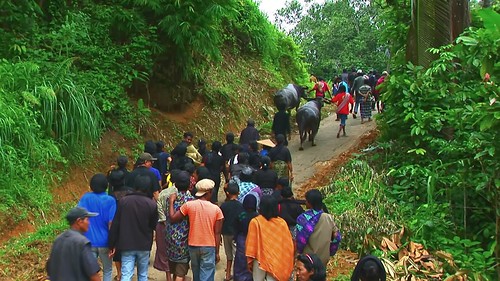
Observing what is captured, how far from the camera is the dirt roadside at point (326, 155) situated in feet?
40.0

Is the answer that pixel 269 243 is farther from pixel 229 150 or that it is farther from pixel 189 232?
pixel 229 150

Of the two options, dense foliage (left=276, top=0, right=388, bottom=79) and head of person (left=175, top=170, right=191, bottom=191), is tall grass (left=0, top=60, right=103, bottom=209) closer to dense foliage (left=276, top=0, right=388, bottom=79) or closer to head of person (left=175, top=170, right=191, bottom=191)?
head of person (left=175, top=170, right=191, bottom=191)

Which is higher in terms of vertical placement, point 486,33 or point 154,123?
point 486,33

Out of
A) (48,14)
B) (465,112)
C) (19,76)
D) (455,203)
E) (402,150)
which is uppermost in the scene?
(48,14)

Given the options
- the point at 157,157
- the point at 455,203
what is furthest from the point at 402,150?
the point at 157,157

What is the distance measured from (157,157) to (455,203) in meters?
4.79

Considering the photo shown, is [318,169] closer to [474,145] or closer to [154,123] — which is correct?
[154,123]

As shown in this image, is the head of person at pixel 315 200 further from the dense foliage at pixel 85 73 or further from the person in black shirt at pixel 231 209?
the dense foliage at pixel 85 73

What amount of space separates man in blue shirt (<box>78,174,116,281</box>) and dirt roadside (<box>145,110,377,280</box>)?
83.6 inches

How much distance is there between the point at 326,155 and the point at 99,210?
29.3 feet

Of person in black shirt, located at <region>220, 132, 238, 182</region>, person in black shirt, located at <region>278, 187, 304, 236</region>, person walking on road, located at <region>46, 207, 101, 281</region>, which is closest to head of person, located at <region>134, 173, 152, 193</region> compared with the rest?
person walking on road, located at <region>46, 207, 101, 281</region>

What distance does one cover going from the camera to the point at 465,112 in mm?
8391

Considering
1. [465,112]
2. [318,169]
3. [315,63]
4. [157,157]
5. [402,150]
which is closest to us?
[465,112]

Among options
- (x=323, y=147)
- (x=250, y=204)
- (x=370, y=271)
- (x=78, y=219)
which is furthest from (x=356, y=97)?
(x=78, y=219)
